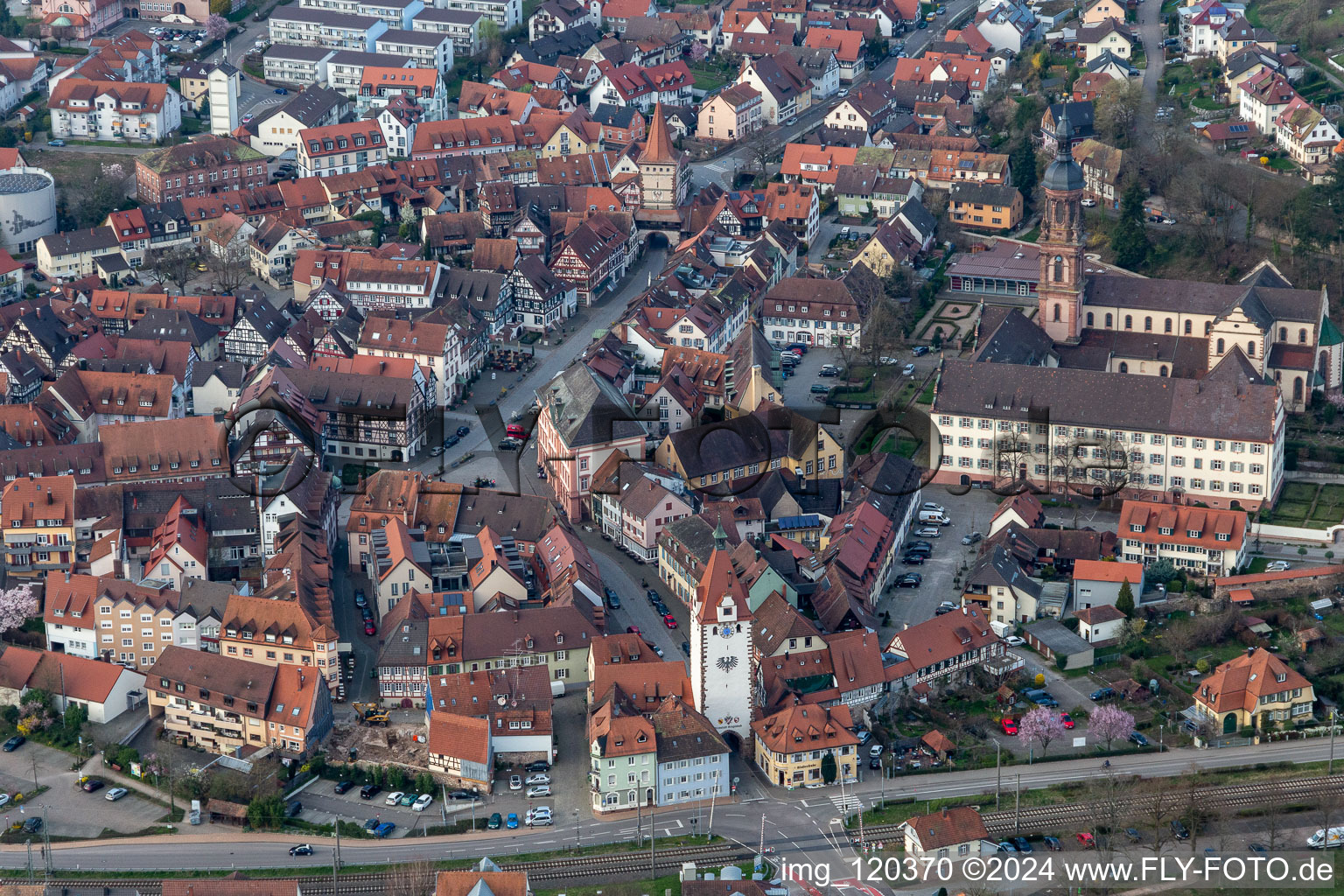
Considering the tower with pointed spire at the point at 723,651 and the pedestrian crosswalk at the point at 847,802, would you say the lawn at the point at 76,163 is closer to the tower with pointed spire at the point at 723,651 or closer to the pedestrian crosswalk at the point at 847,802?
the tower with pointed spire at the point at 723,651

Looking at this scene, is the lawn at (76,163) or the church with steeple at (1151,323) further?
A: the lawn at (76,163)

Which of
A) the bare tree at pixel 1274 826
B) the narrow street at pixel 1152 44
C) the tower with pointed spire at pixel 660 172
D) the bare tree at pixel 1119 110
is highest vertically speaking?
the bare tree at pixel 1274 826

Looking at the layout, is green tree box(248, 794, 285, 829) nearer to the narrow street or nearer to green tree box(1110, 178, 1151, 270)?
green tree box(1110, 178, 1151, 270)

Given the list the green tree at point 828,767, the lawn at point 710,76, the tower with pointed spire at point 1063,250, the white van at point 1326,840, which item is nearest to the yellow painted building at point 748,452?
the tower with pointed spire at point 1063,250

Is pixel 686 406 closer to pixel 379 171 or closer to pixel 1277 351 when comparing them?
pixel 1277 351

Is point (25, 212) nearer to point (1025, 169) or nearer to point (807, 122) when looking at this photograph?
point (807, 122)

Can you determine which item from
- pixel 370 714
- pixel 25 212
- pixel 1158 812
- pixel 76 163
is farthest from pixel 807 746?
pixel 76 163

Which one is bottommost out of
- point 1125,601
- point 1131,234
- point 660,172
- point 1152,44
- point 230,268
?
point 230,268
